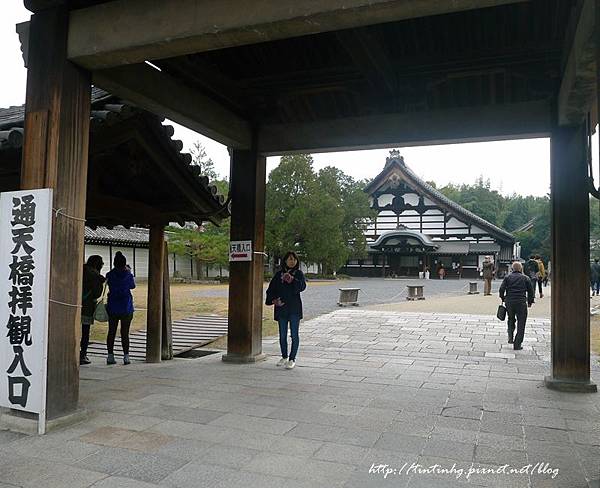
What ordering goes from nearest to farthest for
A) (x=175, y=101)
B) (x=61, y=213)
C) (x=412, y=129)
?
1. (x=61, y=213)
2. (x=175, y=101)
3. (x=412, y=129)

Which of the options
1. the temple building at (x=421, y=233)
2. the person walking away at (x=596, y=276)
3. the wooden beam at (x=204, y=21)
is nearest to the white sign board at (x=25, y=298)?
the wooden beam at (x=204, y=21)

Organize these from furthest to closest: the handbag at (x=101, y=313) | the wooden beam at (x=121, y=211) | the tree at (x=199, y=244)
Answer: the tree at (x=199, y=244) < the handbag at (x=101, y=313) < the wooden beam at (x=121, y=211)

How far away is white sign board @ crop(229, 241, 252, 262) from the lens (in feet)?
24.0

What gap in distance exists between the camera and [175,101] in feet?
18.9

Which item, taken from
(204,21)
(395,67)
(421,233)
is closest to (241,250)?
(395,67)

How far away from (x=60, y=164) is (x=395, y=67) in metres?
4.13

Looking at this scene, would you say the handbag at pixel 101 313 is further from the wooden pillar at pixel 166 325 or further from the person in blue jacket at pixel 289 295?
the person in blue jacket at pixel 289 295

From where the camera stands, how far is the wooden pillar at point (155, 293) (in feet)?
25.5

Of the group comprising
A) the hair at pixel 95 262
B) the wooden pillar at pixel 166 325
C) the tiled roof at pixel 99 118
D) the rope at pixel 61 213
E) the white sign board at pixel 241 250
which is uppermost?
the tiled roof at pixel 99 118

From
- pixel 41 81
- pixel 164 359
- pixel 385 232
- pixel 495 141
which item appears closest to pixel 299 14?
pixel 41 81

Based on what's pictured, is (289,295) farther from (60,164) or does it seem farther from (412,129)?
(60,164)

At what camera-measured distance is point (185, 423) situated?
4391 millimetres

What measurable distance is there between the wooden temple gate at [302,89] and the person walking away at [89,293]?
81 centimetres

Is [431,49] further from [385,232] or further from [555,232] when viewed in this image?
[385,232]
